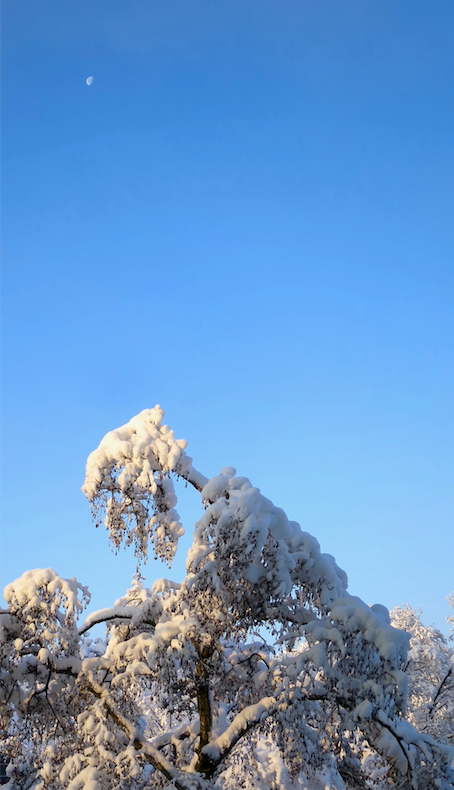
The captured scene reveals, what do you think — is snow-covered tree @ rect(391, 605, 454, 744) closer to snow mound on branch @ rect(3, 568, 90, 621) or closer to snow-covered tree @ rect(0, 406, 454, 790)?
snow-covered tree @ rect(0, 406, 454, 790)

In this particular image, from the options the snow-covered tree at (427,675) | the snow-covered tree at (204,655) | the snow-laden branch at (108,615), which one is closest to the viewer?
the snow-covered tree at (204,655)

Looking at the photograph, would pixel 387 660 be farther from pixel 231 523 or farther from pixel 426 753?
pixel 231 523

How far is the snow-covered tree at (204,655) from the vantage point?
8.12 meters

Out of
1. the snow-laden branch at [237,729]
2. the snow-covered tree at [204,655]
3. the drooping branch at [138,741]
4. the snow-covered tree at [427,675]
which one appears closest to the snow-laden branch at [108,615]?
the snow-covered tree at [204,655]

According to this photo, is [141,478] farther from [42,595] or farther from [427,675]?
[427,675]

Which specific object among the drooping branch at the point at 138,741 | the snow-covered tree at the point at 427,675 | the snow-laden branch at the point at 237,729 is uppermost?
the snow-covered tree at the point at 427,675

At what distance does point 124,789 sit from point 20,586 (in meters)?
3.01

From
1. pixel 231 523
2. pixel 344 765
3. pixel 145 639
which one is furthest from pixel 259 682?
pixel 231 523

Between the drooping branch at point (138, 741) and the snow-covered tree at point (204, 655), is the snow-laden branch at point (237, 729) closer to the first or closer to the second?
the snow-covered tree at point (204, 655)

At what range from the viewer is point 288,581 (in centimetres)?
841

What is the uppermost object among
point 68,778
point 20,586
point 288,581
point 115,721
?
point 288,581

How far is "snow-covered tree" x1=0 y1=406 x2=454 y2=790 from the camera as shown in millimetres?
8125

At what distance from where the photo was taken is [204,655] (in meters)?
9.20

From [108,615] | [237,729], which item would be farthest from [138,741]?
[108,615]
